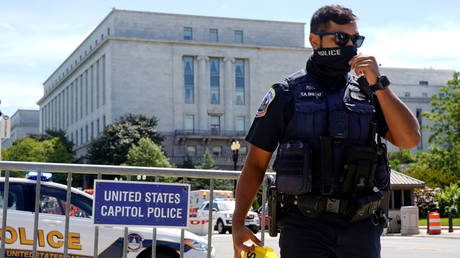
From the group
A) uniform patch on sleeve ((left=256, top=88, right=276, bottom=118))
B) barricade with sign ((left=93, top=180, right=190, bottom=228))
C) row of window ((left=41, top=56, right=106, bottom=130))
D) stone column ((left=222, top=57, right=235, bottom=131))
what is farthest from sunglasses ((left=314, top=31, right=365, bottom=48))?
row of window ((left=41, top=56, right=106, bottom=130))

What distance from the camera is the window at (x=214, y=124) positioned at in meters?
96.8

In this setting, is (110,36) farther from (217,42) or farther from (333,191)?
(333,191)

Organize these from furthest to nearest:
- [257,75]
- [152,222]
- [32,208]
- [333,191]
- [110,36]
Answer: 1. [257,75]
2. [110,36]
3. [32,208]
4. [152,222]
5. [333,191]

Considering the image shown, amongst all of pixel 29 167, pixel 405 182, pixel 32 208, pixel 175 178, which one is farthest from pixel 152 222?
pixel 405 182

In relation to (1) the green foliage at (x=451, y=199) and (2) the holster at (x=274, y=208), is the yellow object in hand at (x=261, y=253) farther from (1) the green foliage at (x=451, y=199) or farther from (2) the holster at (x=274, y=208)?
(1) the green foliage at (x=451, y=199)

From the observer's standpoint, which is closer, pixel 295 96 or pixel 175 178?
pixel 295 96

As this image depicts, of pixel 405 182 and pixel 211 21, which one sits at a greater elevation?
pixel 211 21

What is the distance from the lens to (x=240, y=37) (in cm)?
10050

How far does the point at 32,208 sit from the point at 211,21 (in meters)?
91.1

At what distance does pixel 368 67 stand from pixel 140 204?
2.89 metres

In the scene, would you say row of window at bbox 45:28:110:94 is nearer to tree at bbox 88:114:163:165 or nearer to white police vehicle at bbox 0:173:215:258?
tree at bbox 88:114:163:165

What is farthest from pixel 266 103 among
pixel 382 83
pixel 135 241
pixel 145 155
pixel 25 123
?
pixel 25 123

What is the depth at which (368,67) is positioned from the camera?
3807 millimetres

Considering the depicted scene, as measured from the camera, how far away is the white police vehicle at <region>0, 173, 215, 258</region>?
25.2 feet
